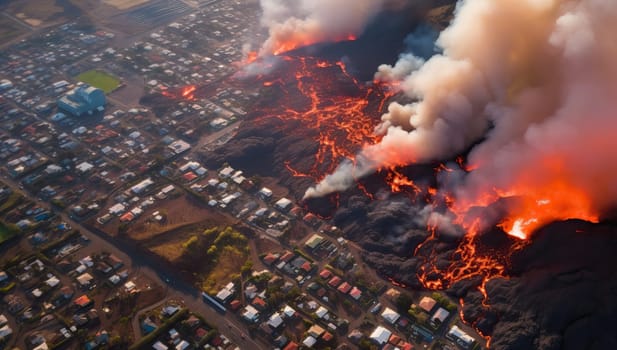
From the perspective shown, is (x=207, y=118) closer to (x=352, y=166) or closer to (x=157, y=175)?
(x=157, y=175)

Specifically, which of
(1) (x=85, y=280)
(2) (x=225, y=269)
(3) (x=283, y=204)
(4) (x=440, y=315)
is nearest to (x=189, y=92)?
(3) (x=283, y=204)

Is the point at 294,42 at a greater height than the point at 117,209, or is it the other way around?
the point at 294,42

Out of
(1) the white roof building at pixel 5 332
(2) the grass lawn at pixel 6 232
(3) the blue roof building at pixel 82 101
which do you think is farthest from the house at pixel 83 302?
(3) the blue roof building at pixel 82 101

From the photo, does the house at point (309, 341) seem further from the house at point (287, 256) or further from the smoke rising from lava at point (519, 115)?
the smoke rising from lava at point (519, 115)

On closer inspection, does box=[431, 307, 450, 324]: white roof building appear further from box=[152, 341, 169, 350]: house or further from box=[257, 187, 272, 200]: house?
box=[152, 341, 169, 350]: house

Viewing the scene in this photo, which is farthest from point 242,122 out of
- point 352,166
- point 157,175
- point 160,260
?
point 160,260

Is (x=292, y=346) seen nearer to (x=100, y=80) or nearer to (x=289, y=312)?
(x=289, y=312)
